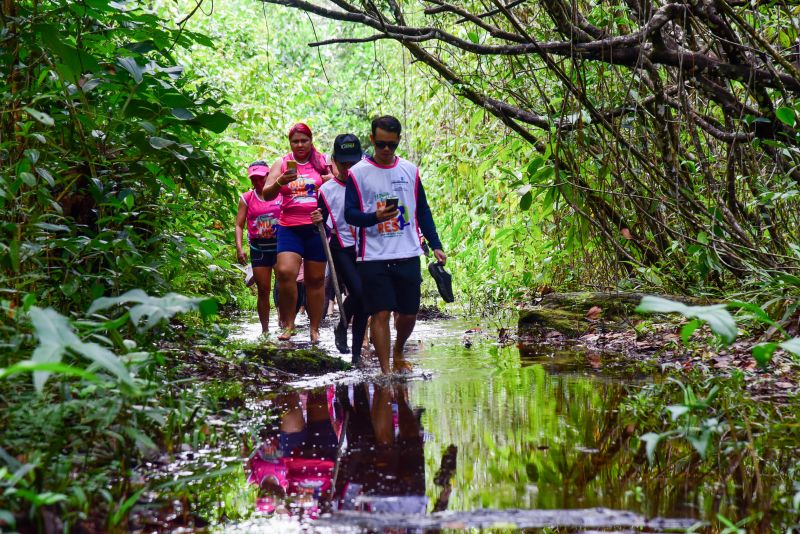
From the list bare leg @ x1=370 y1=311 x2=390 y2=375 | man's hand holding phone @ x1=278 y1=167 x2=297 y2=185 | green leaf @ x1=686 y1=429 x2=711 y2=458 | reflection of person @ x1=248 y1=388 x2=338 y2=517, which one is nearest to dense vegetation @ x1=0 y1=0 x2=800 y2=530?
reflection of person @ x1=248 y1=388 x2=338 y2=517

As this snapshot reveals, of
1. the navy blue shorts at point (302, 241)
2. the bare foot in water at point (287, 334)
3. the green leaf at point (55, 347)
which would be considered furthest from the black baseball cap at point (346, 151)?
the green leaf at point (55, 347)

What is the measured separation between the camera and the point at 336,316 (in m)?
14.4

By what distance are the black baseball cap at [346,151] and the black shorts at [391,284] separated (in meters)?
1.64

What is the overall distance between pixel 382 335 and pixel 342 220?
190 centimetres

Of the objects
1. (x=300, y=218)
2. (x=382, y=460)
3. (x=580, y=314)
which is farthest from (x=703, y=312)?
(x=300, y=218)

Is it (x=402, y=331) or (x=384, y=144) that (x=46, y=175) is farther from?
(x=402, y=331)

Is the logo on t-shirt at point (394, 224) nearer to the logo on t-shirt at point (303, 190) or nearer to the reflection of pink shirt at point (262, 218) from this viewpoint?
the logo on t-shirt at point (303, 190)

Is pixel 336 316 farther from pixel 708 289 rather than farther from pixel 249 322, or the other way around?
pixel 708 289

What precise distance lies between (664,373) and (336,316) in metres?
8.73

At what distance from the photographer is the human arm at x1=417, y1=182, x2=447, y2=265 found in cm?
729

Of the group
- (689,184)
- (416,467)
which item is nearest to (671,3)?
(689,184)

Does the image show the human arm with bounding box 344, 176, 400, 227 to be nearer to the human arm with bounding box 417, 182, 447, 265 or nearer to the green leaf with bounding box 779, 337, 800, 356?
the human arm with bounding box 417, 182, 447, 265

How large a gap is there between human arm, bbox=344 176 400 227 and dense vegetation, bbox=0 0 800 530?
36.4 inches

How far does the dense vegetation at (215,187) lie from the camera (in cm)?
339
